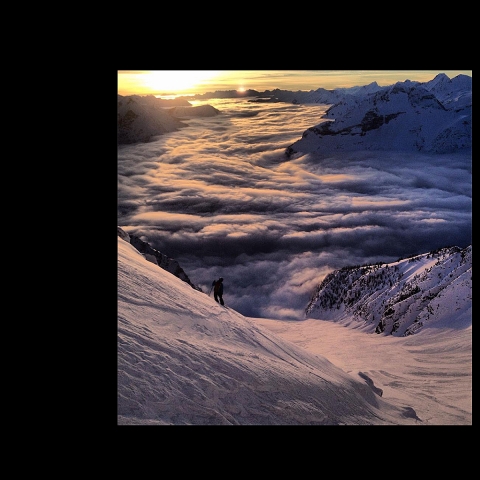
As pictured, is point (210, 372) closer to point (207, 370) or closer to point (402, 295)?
point (207, 370)

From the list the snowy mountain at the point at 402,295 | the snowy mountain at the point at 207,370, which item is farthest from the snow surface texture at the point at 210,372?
the snowy mountain at the point at 402,295

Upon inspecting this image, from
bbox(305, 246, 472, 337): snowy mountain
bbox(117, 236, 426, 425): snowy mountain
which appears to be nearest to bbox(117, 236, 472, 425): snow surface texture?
bbox(117, 236, 426, 425): snowy mountain

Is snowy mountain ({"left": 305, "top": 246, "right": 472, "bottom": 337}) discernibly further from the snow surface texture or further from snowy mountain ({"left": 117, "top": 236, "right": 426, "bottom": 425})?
snowy mountain ({"left": 117, "top": 236, "right": 426, "bottom": 425})

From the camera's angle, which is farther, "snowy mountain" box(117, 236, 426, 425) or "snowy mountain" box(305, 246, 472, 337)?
"snowy mountain" box(305, 246, 472, 337)

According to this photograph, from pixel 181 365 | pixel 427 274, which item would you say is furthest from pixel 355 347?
pixel 181 365

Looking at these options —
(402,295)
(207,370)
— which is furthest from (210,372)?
(402,295)

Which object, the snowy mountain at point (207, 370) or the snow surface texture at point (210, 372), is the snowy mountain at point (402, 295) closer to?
the snow surface texture at point (210, 372)
